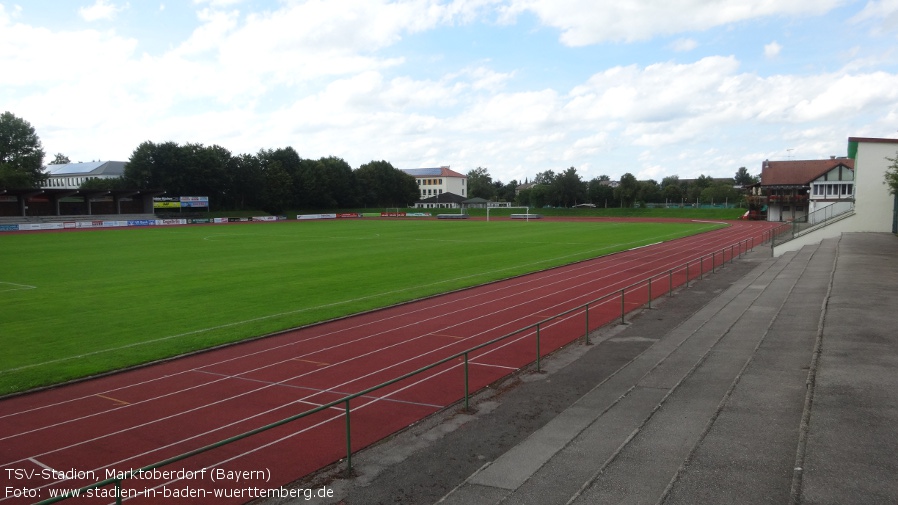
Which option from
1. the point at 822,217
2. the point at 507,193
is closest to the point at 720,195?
the point at 507,193

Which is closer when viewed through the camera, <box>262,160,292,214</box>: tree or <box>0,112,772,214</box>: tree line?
<box>0,112,772,214</box>: tree line

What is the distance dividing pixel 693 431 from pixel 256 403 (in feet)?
26.0

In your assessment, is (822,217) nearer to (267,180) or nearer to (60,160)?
(267,180)

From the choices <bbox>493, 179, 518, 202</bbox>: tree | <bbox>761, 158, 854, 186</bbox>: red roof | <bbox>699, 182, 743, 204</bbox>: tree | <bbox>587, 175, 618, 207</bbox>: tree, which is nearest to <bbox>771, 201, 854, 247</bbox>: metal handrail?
<bbox>761, 158, 854, 186</bbox>: red roof

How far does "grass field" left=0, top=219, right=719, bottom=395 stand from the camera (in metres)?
15.9

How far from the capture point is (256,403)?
11617 millimetres

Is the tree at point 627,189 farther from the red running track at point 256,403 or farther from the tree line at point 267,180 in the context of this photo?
the red running track at point 256,403

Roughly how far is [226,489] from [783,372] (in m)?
10.7

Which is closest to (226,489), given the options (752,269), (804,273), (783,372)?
(783,372)

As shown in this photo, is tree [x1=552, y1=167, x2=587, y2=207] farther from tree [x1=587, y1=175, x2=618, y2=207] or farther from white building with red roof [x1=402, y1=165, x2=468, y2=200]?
white building with red roof [x1=402, y1=165, x2=468, y2=200]

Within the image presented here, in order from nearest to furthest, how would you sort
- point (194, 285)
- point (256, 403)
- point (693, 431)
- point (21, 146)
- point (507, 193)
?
1. point (693, 431)
2. point (256, 403)
3. point (194, 285)
4. point (21, 146)
5. point (507, 193)

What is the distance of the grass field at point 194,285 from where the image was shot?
52.1 ft

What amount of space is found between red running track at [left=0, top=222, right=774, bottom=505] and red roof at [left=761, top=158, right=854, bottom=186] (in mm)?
71329

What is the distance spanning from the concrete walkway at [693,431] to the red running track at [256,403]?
51.1 inches
